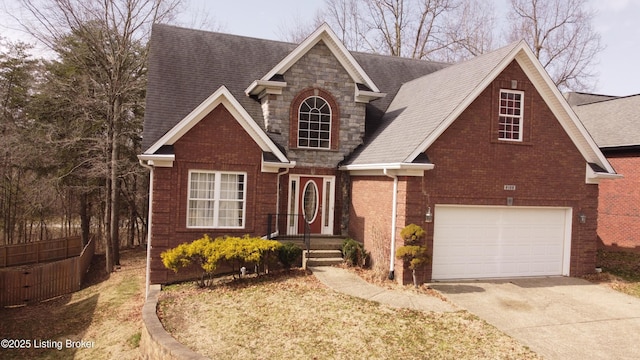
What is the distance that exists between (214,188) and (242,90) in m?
4.87

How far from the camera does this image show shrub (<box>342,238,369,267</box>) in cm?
1368

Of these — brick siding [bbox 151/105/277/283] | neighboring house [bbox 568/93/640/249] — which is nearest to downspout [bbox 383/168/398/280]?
brick siding [bbox 151/105/277/283]

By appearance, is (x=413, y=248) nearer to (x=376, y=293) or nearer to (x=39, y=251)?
(x=376, y=293)

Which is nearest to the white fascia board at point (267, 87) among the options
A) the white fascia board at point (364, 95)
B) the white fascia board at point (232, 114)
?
the white fascia board at point (232, 114)

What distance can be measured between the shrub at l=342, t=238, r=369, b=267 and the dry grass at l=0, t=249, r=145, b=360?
20.4ft

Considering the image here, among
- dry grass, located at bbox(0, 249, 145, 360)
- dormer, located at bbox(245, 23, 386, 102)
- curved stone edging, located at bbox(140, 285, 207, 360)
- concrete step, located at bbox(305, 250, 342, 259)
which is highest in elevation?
dormer, located at bbox(245, 23, 386, 102)

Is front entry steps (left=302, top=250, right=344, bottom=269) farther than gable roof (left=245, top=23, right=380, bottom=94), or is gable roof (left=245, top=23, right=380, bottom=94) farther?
gable roof (left=245, top=23, right=380, bottom=94)

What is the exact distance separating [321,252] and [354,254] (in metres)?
1.06

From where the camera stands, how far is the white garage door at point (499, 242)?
41.5 feet

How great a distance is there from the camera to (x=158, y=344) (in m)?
8.04

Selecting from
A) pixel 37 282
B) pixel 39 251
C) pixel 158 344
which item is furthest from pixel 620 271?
pixel 39 251

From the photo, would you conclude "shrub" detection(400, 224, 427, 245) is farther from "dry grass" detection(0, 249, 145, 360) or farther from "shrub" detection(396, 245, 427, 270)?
"dry grass" detection(0, 249, 145, 360)

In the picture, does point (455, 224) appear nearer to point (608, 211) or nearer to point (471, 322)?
point (471, 322)

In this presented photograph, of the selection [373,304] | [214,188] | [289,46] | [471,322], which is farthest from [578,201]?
[289,46]
